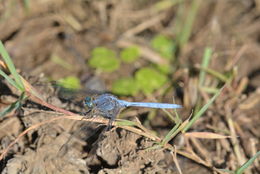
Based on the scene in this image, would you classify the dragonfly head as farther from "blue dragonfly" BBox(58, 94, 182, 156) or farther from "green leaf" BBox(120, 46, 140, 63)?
"green leaf" BBox(120, 46, 140, 63)

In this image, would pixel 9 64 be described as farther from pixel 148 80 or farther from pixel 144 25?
pixel 144 25

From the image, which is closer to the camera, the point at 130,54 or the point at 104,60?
the point at 104,60

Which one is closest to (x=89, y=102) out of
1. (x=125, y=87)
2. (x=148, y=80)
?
(x=125, y=87)

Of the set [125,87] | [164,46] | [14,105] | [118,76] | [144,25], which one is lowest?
[14,105]

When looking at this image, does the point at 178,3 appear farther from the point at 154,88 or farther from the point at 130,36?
the point at 154,88

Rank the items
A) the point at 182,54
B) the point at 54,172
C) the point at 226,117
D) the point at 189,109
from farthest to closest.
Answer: the point at 182,54
the point at 189,109
the point at 226,117
the point at 54,172

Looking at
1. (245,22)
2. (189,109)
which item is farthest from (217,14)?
(189,109)

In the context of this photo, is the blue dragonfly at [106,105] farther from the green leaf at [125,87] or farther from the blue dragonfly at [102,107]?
the green leaf at [125,87]
